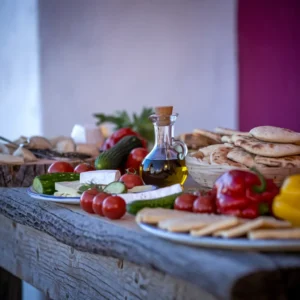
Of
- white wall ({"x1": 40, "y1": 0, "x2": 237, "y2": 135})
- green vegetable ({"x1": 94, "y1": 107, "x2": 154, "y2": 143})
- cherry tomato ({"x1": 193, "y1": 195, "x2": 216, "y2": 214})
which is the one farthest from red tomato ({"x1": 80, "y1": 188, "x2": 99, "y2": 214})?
white wall ({"x1": 40, "y1": 0, "x2": 237, "y2": 135})

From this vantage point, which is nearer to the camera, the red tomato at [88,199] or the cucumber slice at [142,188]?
the red tomato at [88,199]

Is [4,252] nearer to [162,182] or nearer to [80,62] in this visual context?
[162,182]

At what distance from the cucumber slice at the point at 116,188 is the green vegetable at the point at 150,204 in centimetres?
22

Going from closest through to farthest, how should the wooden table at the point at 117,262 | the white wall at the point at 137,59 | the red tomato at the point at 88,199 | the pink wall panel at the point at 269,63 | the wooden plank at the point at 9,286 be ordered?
the wooden table at the point at 117,262 → the red tomato at the point at 88,199 → the wooden plank at the point at 9,286 → the pink wall panel at the point at 269,63 → the white wall at the point at 137,59

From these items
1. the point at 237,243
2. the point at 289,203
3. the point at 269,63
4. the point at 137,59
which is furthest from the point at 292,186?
the point at 137,59

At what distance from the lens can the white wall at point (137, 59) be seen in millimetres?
6194

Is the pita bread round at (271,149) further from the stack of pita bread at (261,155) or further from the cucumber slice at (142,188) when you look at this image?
the cucumber slice at (142,188)

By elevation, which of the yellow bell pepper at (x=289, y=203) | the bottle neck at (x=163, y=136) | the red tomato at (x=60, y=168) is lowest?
the red tomato at (x=60, y=168)

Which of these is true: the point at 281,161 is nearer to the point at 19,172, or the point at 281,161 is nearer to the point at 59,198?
the point at 59,198

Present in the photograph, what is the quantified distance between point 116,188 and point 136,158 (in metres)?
0.62

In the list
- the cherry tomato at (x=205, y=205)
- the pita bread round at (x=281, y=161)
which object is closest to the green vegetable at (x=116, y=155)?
the pita bread round at (x=281, y=161)

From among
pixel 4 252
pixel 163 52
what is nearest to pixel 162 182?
pixel 4 252

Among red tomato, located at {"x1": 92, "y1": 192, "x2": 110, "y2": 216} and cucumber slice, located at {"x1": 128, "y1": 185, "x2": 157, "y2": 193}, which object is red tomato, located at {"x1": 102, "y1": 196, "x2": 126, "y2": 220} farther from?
cucumber slice, located at {"x1": 128, "y1": 185, "x2": 157, "y2": 193}

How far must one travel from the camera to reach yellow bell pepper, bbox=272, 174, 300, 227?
1.13 metres
